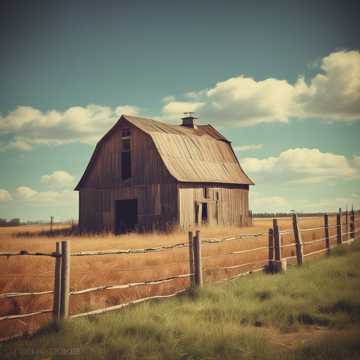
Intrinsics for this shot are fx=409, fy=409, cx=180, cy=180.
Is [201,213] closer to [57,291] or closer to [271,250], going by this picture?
[271,250]

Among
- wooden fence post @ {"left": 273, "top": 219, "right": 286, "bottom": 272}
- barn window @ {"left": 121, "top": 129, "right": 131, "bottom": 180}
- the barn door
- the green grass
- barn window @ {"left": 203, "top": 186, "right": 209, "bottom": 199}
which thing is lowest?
the green grass

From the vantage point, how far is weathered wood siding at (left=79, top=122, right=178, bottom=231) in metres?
22.5

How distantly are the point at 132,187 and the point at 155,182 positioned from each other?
1603 mm

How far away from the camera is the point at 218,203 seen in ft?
81.6

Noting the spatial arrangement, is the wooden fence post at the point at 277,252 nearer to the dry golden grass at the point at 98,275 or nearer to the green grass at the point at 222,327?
the dry golden grass at the point at 98,275

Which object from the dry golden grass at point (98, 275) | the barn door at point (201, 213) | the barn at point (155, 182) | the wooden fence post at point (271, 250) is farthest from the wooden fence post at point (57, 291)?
the barn door at point (201, 213)

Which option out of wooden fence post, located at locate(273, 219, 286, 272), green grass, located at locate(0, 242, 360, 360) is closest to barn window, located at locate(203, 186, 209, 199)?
wooden fence post, located at locate(273, 219, 286, 272)

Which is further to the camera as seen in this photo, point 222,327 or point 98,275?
point 98,275

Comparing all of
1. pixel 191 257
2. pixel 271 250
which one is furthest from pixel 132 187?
pixel 191 257

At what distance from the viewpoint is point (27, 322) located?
7.01m

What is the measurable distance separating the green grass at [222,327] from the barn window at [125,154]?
1644 centimetres

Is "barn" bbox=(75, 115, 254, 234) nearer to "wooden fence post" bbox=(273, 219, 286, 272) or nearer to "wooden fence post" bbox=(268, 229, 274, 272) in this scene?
"wooden fence post" bbox=(268, 229, 274, 272)

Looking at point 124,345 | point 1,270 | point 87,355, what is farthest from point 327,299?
point 1,270

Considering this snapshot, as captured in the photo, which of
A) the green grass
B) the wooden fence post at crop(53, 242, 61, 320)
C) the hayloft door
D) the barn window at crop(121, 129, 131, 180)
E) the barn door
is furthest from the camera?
the hayloft door
